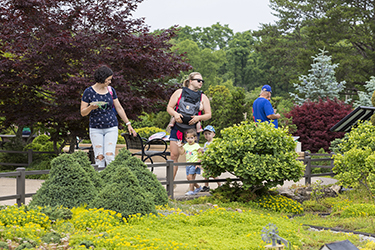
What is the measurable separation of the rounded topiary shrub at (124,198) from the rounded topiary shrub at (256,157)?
2.12m

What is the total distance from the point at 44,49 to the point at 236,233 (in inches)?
264

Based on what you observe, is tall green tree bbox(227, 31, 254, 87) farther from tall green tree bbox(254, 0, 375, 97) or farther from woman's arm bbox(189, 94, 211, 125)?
woman's arm bbox(189, 94, 211, 125)

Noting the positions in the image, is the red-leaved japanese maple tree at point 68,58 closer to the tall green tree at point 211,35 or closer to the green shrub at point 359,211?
the green shrub at point 359,211

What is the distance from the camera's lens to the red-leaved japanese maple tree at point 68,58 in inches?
367

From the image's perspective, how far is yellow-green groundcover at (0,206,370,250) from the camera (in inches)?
149

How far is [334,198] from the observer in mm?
7770

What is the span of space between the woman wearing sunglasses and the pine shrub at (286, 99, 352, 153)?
33.5 feet

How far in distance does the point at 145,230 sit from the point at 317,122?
13724mm

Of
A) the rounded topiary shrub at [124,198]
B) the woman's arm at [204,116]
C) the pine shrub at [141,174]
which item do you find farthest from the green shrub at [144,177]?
the woman's arm at [204,116]

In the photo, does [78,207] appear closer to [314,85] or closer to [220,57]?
[314,85]

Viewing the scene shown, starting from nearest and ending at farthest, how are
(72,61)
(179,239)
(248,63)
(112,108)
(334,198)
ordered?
(179,239) → (112,108) → (334,198) → (72,61) → (248,63)

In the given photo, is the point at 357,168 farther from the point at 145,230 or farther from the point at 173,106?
the point at 145,230

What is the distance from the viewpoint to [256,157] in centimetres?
664

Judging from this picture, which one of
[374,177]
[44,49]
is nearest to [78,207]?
[374,177]
